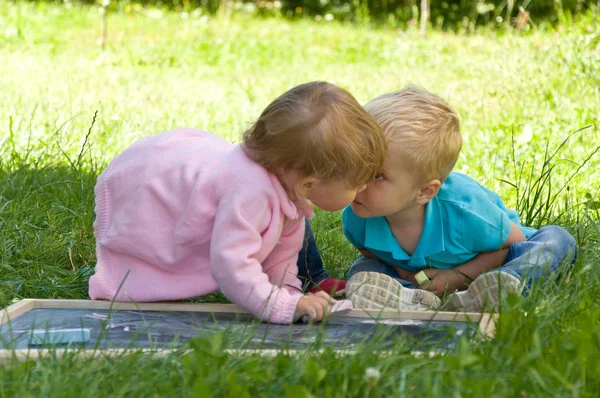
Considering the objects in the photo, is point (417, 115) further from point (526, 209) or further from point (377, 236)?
point (526, 209)

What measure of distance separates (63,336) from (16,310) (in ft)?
1.49

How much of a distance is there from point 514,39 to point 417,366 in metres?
6.50

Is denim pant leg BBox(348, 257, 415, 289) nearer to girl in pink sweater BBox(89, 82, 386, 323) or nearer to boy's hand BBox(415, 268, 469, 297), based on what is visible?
boy's hand BBox(415, 268, 469, 297)

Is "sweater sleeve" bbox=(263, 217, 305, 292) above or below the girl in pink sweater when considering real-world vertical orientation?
below

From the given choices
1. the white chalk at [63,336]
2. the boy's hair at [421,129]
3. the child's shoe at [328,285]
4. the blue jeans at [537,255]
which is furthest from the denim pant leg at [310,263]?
the white chalk at [63,336]

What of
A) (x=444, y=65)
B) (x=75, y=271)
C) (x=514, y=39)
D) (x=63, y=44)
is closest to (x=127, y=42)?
(x=63, y=44)


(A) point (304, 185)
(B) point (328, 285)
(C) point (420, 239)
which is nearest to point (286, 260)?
(B) point (328, 285)

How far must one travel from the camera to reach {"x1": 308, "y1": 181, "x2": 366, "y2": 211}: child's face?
2.57 meters

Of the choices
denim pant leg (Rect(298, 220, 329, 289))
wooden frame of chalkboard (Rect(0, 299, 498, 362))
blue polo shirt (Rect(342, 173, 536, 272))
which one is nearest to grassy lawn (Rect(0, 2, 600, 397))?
wooden frame of chalkboard (Rect(0, 299, 498, 362))

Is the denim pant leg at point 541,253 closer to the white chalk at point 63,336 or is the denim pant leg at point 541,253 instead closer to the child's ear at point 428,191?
the child's ear at point 428,191

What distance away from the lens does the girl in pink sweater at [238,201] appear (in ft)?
8.14

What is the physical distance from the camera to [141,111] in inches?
228

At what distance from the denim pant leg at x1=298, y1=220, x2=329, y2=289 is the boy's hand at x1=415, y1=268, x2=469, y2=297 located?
0.39 meters

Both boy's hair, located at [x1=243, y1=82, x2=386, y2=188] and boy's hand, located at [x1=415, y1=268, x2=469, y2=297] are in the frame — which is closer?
boy's hair, located at [x1=243, y1=82, x2=386, y2=188]
